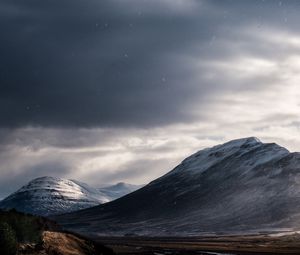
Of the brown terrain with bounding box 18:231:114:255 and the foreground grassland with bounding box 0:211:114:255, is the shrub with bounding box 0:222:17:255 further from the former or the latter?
the brown terrain with bounding box 18:231:114:255

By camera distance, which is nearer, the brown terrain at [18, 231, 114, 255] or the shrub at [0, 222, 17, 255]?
the shrub at [0, 222, 17, 255]

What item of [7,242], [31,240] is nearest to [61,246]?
[31,240]

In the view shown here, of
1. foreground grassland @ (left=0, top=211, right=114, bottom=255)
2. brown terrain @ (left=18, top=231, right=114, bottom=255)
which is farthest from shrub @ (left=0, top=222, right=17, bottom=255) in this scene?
brown terrain @ (left=18, top=231, right=114, bottom=255)

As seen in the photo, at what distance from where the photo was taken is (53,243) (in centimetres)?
6038

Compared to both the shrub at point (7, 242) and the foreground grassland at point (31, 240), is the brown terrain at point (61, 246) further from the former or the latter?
the shrub at point (7, 242)

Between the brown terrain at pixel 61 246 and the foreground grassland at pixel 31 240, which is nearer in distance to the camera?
A: the foreground grassland at pixel 31 240

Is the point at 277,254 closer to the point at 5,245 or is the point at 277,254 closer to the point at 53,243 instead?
the point at 53,243

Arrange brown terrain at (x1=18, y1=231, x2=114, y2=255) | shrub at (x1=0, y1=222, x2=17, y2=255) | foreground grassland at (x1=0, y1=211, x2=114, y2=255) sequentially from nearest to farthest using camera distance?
shrub at (x1=0, y1=222, x2=17, y2=255) → foreground grassland at (x1=0, y1=211, x2=114, y2=255) → brown terrain at (x1=18, y1=231, x2=114, y2=255)

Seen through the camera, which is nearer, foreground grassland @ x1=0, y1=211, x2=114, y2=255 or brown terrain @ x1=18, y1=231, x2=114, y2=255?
foreground grassland @ x1=0, y1=211, x2=114, y2=255

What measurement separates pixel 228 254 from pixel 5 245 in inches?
2959

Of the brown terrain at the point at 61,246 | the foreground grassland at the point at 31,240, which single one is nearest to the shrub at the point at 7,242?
the foreground grassland at the point at 31,240

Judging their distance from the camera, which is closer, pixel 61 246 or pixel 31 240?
pixel 31 240

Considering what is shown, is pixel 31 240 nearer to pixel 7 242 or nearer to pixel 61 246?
pixel 61 246

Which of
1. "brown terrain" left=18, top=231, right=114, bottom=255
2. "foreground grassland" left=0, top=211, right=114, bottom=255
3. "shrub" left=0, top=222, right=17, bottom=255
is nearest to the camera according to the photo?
"shrub" left=0, top=222, right=17, bottom=255
